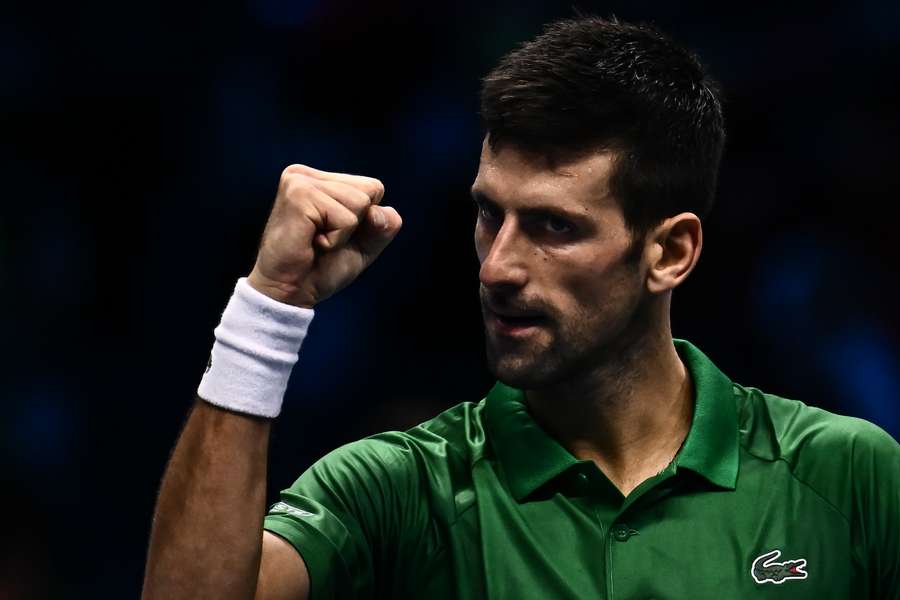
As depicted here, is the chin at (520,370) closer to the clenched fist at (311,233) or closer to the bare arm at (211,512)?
the clenched fist at (311,233)

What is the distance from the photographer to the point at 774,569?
111 inches

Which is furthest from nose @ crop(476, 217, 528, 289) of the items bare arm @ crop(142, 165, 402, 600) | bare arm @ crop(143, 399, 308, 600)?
bare arm @ crop(143, 399, 308, 600)

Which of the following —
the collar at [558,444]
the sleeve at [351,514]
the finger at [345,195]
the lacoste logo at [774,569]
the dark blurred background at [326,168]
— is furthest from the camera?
the dark blurred background at [326,168]

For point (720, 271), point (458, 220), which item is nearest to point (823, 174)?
point (720, 271)

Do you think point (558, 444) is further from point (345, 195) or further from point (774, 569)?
point (345, 195)

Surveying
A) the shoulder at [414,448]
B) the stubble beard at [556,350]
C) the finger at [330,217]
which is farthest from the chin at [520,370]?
the finger at [330,217]

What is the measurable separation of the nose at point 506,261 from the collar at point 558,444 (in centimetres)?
35

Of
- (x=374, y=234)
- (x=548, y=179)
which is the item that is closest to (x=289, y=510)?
(x=374, y=234)

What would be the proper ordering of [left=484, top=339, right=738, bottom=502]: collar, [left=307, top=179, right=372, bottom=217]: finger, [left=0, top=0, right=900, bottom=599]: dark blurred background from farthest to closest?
1. [left=0, top=0, right=900, bottom=599]: dark blurred background
2. [left=484, top=339, right=738, bottom=502]: collar
3. [left=307, top=179, right=372, bottom=217]: finger

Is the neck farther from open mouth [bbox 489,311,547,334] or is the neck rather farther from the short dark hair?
the short dark hair

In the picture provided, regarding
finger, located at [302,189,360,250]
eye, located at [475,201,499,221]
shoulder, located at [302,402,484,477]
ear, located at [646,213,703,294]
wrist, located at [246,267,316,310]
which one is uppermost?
finger, located at [302,189,360,250]

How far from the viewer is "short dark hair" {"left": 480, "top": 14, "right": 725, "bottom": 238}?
9.37 feet

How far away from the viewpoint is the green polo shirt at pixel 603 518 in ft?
9.24

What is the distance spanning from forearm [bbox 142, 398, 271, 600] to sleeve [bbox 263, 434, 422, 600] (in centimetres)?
20
